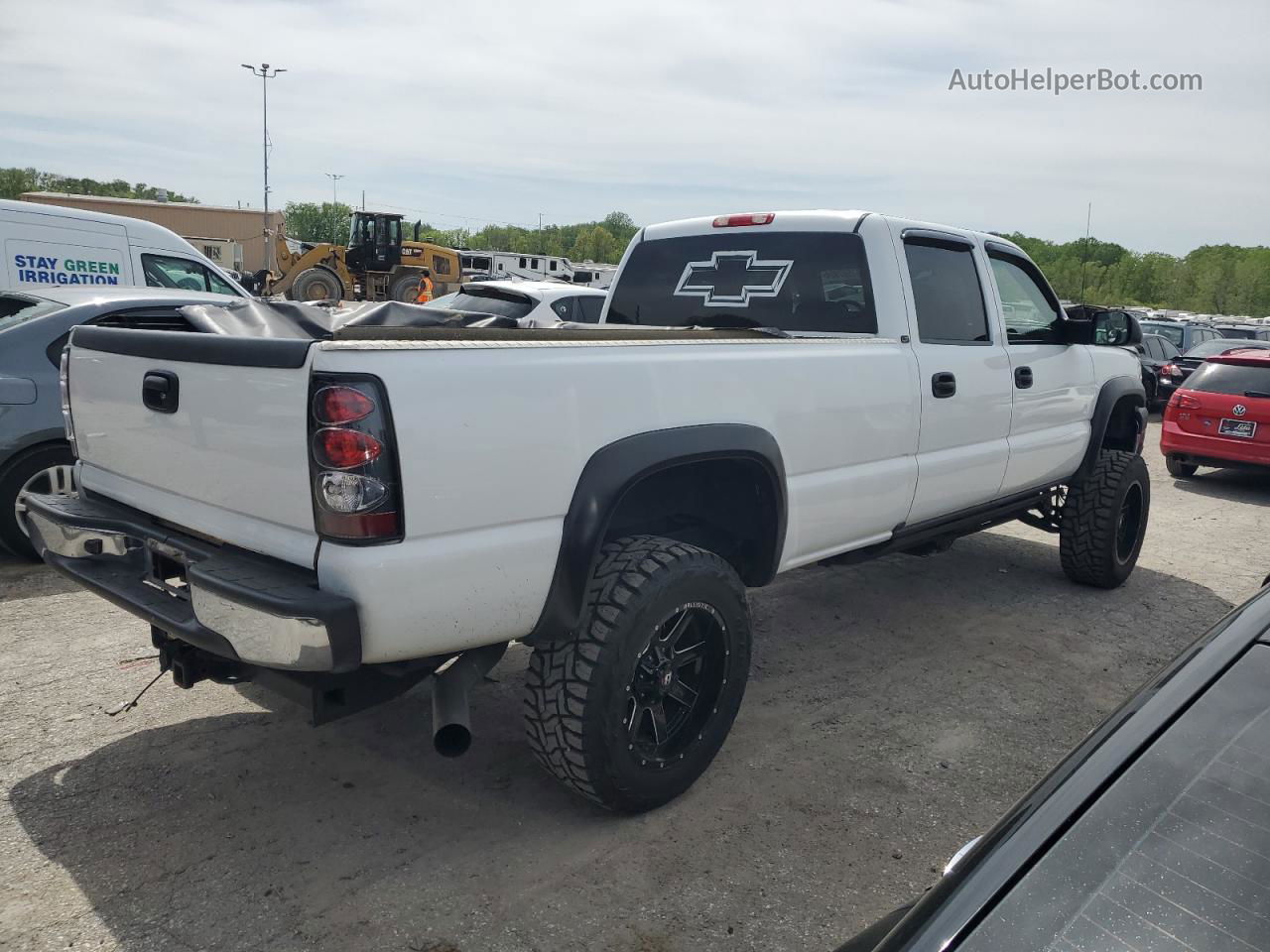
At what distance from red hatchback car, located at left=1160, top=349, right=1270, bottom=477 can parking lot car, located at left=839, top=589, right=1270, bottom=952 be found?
9858 millimetres

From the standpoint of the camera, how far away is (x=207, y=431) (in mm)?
2717

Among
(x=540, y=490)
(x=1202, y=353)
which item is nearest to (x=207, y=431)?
(x=540, y=490)

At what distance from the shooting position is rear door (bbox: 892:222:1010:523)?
4285mm

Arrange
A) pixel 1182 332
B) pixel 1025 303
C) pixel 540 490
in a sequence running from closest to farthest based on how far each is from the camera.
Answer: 1. pixel 540 490
2. pixel 1025 303
3. pixel 1182 332

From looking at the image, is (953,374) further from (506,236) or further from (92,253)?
(506,236)

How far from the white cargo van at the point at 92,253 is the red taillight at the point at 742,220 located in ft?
18.9

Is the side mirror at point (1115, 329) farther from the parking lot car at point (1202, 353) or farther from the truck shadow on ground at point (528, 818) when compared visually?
the parking lot car at point (1202, 353)

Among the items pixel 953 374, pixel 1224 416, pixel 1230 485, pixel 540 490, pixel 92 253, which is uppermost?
pixel 92 253

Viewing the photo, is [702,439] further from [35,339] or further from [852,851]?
[35,339]

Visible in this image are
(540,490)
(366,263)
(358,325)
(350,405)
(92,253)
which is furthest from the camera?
(366,263)

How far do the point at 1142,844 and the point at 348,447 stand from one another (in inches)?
73.4

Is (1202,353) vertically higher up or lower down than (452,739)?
higher up

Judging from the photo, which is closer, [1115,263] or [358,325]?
[358,325]

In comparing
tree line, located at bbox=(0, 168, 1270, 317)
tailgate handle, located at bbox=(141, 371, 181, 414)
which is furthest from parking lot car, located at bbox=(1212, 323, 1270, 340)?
tree line, located at bbox=(0, 168, 1270, 317)
